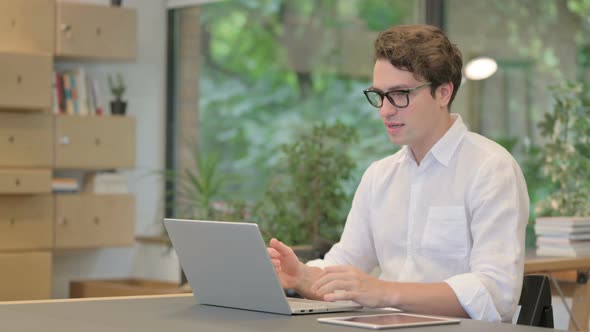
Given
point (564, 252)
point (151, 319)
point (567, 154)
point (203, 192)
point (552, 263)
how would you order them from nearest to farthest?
point (151, 319) < point (552, 263) < point (564, 252) < point (567, 154) < point (203, 192)

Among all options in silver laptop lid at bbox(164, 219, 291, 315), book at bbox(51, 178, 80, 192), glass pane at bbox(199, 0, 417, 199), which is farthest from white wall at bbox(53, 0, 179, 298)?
silver laptop lid at bbox(164, 219, 291, 315)

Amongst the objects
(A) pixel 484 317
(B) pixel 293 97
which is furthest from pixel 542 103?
(A) pixel 484 317

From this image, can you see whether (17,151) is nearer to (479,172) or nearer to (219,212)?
(219,212)

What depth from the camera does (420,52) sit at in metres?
2.47

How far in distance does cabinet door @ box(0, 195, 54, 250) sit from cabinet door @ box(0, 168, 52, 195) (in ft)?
0.60

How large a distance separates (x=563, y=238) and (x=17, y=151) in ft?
10.3

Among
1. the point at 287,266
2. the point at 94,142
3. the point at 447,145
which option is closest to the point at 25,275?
the point at 94,142

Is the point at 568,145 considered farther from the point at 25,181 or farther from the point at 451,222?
the point at 25,181

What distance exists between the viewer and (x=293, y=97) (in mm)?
6172

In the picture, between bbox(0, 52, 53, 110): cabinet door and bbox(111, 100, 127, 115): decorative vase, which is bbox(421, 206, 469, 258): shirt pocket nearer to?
bbox(0, 52, 53, 110): cabinet door

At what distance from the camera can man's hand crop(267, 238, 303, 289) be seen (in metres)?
2.38

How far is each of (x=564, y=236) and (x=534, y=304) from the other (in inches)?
62.1

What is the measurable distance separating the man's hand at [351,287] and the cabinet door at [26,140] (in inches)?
157

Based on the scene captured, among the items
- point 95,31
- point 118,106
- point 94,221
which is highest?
point 95,31
